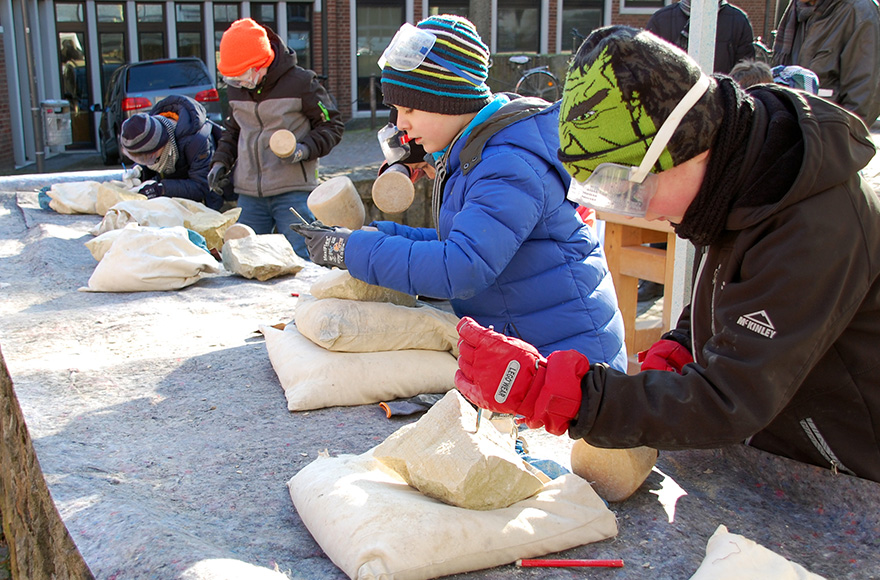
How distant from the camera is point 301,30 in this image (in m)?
17.6

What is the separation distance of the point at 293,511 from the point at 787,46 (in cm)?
450

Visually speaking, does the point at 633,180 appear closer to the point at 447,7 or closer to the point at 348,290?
the point at 348,290

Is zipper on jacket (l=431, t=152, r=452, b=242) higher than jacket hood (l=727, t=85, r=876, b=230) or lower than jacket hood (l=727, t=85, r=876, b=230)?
lower

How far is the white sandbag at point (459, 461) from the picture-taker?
184cm

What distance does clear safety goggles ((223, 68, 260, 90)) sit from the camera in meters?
5.42

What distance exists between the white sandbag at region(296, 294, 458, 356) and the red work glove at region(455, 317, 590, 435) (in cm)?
132

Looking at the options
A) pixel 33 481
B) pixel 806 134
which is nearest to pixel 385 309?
pixel 33 481

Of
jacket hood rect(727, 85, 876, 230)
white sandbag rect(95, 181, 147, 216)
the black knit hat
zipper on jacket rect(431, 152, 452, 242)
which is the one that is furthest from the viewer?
white sandbag rect(95, 181, 147, 216)

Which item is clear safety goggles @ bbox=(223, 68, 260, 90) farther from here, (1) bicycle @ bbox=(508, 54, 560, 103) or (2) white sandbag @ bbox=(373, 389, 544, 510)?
(1) bicycle @ bbox=(508, 54, 560, 103)

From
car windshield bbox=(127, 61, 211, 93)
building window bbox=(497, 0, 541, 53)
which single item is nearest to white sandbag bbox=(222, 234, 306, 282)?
car windshield bbox=(127, 61, 211, 93)

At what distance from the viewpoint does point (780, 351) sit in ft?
4.92

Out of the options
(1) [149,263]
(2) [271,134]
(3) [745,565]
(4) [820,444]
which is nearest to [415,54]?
(4) [820,444]

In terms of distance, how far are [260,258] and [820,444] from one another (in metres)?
3.57

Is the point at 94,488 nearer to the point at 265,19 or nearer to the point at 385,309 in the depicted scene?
the point at 385,309
